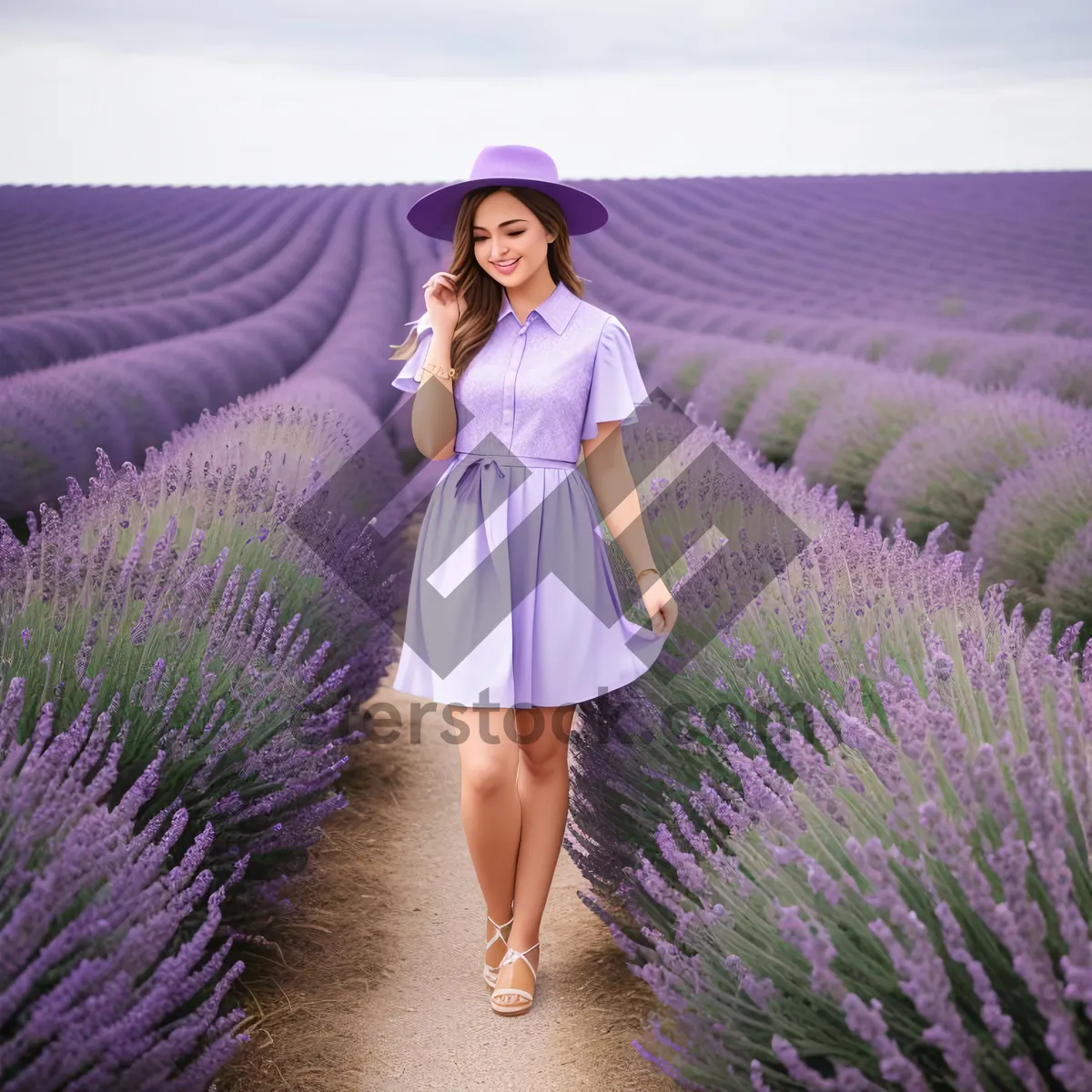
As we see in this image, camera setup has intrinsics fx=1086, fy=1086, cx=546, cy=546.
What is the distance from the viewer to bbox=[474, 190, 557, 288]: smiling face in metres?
1.81

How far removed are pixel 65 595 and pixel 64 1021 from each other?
2.96 feet

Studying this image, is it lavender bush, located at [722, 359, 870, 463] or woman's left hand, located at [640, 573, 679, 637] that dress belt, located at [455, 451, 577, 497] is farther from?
lavender bush, located at [722, 359, 870, 463]

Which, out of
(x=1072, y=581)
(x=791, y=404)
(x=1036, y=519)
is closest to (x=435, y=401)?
(x=1072, y=581)

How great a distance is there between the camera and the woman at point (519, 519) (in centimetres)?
177

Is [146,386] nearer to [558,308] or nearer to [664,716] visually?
[558,308]

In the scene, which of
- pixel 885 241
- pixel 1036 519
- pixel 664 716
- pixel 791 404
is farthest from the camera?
pixel 791 404

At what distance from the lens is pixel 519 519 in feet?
5.89

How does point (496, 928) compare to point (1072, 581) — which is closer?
point (496, 928)

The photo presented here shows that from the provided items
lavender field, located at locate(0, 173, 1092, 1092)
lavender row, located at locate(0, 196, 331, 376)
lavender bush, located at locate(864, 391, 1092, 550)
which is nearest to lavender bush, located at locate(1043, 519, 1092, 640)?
lavender field, located at locate(0, 173, 1092, 1092)

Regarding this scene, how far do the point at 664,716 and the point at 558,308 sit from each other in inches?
28.5

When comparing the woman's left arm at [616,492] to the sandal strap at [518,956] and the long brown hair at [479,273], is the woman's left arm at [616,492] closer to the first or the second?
the long brown hair at [479,273]

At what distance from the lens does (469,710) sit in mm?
1785

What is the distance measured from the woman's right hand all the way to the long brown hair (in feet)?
0.08

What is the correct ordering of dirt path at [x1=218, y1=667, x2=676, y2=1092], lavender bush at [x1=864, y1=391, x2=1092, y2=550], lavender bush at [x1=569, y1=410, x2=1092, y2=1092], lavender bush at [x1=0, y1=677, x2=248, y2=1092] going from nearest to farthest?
1. lavender bush at [x1=569, y1=410, x2=1092, y2=1092]
2. lavender bush at [x1=0, y1=677, x2=248, y2=1092]
3. dirt path at [x1=218, y1=667, x2=676, y2=1092]
4. lavender bush at [x1=864, y1=391, x2=1092, y2=550]
